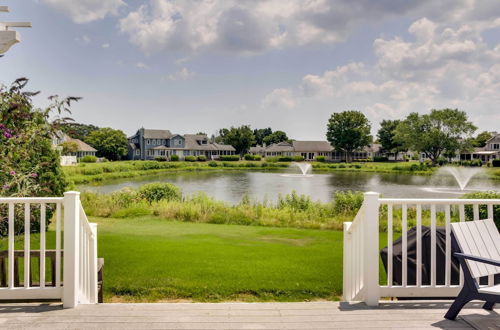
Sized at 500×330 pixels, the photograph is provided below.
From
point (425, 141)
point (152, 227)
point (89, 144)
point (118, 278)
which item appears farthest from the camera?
point (89, 144)

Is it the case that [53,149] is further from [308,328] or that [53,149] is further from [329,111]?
[329,111]

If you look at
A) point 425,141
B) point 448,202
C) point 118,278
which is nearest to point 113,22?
point 118,278

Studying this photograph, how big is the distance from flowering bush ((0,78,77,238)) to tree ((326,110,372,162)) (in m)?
76.4

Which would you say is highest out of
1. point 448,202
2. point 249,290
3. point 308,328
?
point 448,202

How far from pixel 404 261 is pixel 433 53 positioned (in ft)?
84.6

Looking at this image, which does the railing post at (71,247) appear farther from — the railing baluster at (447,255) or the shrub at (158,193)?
the shrub at (158,193)

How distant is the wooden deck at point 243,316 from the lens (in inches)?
135

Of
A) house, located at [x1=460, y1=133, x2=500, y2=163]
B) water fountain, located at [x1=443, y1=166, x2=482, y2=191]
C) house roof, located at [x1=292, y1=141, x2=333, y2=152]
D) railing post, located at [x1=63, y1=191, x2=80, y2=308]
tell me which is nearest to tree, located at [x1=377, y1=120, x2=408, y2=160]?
house roof, located at [x1=292, y1=141, x2=333, y2=152]

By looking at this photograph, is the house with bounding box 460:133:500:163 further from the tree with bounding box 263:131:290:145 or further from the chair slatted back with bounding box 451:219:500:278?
the chair slatted back with bounding box 451:219:500:278

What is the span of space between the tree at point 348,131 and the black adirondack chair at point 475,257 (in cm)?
7981

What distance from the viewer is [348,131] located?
267 ft

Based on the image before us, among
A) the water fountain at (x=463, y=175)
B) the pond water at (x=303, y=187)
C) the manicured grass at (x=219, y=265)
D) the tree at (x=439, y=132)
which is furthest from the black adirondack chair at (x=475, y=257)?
the tree at (x=439, y=132)

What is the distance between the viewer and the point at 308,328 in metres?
3.36

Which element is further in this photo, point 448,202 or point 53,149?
point 53,149
